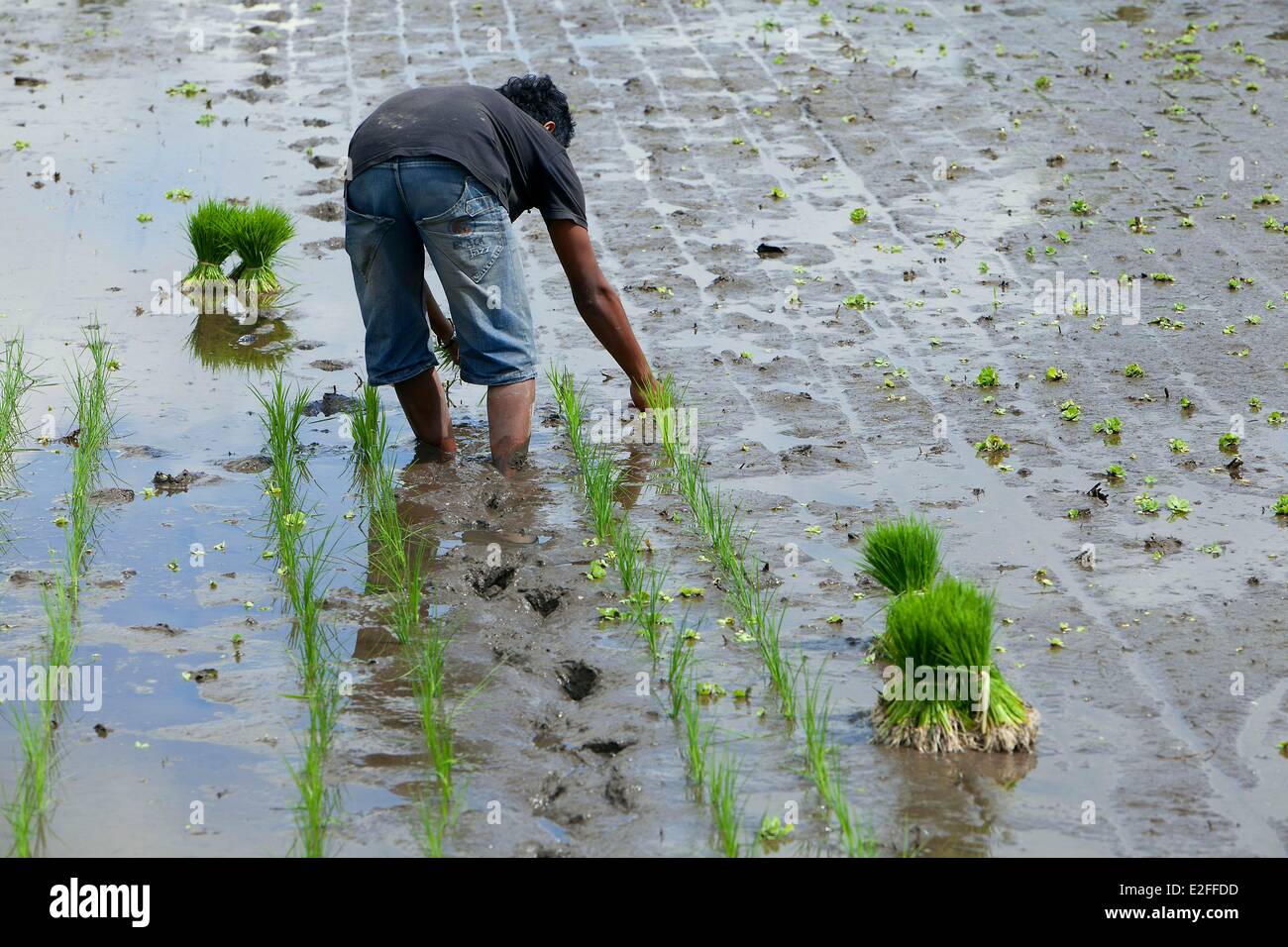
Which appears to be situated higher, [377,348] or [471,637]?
Answer: [377,348]

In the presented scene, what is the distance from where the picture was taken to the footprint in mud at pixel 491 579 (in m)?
4.64

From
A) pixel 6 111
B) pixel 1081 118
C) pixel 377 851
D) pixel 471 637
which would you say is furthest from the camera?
pixel 6 111

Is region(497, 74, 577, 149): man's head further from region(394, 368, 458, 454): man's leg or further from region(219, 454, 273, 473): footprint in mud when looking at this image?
region(219, 454, 273, 473): footprint in mud

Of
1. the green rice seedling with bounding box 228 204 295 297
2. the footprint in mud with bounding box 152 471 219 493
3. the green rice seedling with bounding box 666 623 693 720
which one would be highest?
the green rice seedling with bounding box 228 204 295 297

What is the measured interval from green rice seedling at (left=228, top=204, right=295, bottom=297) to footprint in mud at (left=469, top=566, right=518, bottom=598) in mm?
2943

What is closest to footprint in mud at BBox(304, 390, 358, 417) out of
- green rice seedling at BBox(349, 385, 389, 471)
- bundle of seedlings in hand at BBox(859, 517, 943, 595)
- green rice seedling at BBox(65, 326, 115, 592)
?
green rice seedling at BBox(349, 385, 389, 471)

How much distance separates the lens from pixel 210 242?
23.3 ft

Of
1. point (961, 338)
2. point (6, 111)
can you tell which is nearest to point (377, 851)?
point (961, 338)

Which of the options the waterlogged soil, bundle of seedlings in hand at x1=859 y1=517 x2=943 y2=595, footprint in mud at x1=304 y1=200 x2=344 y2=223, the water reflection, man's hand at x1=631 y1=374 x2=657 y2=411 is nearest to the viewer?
the waterlogged soil

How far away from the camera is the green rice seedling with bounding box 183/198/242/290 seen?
7.05 m

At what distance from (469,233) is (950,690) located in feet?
7.28

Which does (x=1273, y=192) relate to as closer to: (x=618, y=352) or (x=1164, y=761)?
(x=618, y=352)

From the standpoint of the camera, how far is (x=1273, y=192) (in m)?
7.97

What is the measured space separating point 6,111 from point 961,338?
21.9 feet
